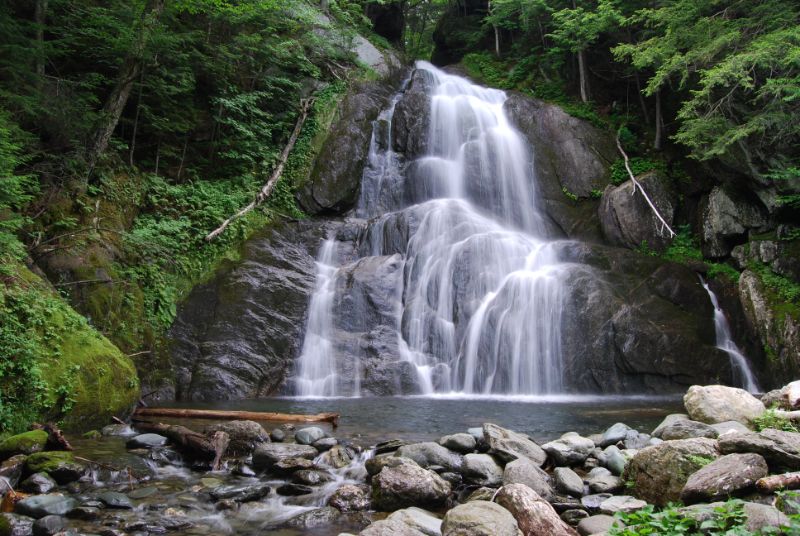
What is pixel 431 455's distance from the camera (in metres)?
5.93

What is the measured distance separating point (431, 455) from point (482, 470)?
2.14ft

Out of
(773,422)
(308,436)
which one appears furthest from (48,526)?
(773,422)

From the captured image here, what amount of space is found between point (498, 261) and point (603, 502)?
995 cm

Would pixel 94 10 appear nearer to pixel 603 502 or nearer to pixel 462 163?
pixel 462 163

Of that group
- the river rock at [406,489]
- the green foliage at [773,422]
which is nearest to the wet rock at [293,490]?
A: the river rock at [406,489]

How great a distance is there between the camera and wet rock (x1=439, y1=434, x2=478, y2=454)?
6.30 metres

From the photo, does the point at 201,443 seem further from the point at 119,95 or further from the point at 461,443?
the point at 119,95

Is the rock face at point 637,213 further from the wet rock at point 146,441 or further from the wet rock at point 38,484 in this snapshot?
the wet rock at point 38,484

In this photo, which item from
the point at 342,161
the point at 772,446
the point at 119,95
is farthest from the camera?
the point at 342,161

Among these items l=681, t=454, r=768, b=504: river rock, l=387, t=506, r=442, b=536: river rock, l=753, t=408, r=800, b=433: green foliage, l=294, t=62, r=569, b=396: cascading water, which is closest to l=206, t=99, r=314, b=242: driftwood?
l=294, t=62, r=569, b=396: cascading water

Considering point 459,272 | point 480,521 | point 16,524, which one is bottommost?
point 16,524

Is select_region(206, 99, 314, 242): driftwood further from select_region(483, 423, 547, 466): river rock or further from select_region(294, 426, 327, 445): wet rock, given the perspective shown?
select_region(483, 423, 547, 466): river rock

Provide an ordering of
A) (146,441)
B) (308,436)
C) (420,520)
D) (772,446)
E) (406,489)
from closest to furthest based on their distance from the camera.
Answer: (772,446), (420,520), (406,489), (146,441), (308,436)

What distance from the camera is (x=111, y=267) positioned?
34.2 feet
